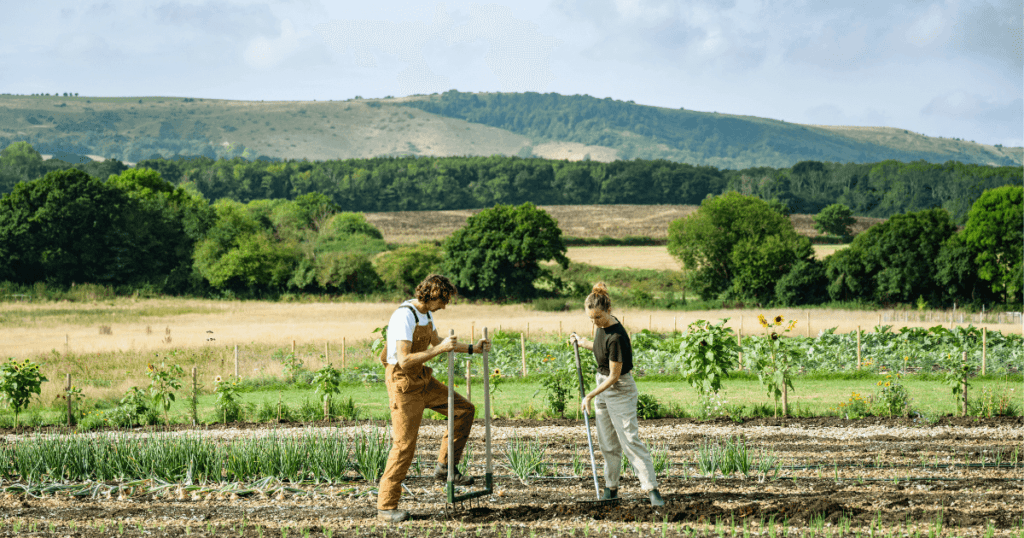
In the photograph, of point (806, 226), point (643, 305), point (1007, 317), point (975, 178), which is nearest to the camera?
point (1007, 317)

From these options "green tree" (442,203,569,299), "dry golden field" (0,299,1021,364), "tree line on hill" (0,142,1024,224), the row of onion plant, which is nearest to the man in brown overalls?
the row of onion plant

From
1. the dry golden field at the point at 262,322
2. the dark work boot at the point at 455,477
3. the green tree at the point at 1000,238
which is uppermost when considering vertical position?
the green tree at the point at 1000,238

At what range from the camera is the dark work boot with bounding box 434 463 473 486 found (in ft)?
25.0

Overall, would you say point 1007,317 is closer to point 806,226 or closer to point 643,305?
point 643,305

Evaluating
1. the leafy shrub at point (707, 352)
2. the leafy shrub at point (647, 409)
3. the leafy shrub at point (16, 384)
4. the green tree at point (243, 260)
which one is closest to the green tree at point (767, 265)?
the green tree at point (243, 260)

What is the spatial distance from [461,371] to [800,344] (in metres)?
9.67

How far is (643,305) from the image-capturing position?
49.4m

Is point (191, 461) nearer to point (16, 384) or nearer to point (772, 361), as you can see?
point (16, 384)

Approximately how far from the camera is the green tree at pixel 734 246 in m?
54.8

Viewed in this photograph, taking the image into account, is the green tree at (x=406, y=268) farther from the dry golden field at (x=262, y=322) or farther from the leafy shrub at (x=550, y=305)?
the leafy shrub at (x=550, y=305)

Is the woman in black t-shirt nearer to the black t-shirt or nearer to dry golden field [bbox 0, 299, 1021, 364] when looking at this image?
the black t-shirt

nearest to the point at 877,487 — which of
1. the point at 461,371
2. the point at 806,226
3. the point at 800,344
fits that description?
the point at 461,371

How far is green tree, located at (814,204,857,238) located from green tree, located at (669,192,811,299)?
80.0 feet

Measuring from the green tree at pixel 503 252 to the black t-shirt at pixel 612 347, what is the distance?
155 ft
